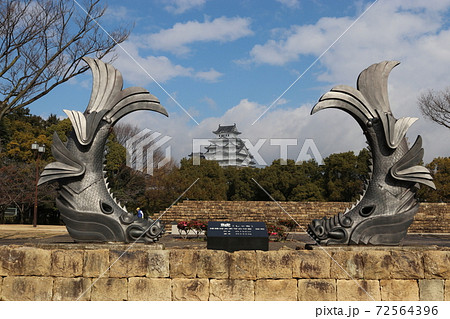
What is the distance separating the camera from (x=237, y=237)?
795 cm

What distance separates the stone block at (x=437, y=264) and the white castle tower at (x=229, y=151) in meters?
19.0

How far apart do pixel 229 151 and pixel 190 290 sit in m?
26.7

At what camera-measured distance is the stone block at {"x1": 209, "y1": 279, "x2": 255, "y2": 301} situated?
5.96 meters

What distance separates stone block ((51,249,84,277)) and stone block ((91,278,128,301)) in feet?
1.14

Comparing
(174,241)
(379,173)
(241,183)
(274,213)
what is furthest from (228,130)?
(379,173)

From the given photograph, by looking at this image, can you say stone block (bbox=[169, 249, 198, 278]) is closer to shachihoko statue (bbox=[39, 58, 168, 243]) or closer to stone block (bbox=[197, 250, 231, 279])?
stone block (bbox=[197, 250, 231, 279])

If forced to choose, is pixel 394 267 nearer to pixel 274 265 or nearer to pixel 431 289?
pixel 431 289

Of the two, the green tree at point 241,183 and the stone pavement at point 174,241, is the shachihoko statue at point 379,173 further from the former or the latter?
the green tree at point 241,183

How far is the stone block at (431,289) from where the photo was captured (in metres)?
6.16

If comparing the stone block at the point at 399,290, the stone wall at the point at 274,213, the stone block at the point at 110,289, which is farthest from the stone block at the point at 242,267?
the stone wall at the point at 274,213

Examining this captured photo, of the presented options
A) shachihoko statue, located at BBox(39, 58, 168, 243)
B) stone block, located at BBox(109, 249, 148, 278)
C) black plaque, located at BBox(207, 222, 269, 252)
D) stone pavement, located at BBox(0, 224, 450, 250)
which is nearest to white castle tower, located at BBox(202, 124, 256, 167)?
stone pavement, located at BBox(0, 224, 450, 250)

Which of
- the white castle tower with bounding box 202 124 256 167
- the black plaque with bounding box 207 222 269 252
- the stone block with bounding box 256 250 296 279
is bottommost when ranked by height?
the stone block with bounding box 256 250 296 279

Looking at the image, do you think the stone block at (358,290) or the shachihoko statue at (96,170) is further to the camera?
the shachihoko statue at (96,170)
